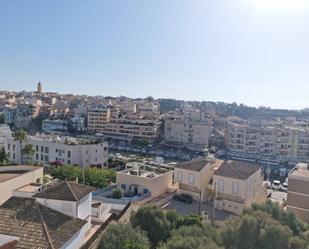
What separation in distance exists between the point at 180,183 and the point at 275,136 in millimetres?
54089

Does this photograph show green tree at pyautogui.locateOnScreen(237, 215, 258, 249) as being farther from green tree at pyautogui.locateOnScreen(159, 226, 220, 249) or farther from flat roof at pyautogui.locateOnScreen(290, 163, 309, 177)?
flat roof at pyautogui.locateOnScreen(290, 163, 309, 177)

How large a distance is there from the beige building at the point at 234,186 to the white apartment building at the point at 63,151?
27595 millimetres

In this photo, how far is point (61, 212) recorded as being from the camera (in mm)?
20859

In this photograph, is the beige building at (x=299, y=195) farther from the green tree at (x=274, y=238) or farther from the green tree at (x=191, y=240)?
the green tree at (x=191, y=240)

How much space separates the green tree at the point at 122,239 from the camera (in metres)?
18.2

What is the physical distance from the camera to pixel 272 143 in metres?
83.9

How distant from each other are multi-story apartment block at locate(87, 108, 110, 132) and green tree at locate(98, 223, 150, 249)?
83.5 meters

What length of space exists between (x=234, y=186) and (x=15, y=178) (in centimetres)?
1705

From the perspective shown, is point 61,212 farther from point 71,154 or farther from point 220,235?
point 71,154

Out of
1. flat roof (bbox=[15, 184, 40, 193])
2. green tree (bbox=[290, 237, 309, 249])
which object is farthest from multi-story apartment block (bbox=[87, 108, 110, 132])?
green tree (bbox=[290, 237, 309, 249])

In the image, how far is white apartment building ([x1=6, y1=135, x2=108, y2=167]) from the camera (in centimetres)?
5653

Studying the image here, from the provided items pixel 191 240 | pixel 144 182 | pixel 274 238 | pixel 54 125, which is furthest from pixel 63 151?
pixel 54 125

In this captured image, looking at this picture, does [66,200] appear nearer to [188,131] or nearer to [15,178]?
[15,178]

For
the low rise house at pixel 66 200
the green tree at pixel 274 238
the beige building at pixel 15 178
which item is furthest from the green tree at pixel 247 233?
the beige building at pixel 15 178
